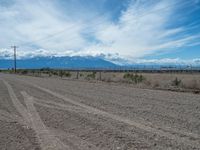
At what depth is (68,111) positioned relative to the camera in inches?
394

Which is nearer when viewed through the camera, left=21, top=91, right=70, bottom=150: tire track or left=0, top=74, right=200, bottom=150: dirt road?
left=21, top=91, right=70, bottom=150: tire track

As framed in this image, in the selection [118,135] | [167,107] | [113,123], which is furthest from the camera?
[167,107]

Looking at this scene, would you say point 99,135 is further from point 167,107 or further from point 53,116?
point 167,107

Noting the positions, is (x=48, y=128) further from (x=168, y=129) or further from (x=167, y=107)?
(x=167, y=107)

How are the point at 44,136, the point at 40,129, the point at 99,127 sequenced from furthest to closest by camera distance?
the point at 99,127, the point at 40,129, the point at 44,136

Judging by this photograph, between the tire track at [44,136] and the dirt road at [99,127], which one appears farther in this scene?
→ the dirt road at [99,127]

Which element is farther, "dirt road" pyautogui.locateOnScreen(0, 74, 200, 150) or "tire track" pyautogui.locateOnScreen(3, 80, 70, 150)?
"dirt road" pyautogui.locateOnScreen(0, 74, 200, 150)

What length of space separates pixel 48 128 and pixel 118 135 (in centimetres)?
204

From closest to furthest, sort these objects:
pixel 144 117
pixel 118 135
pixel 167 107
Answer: pixel 118 135, pixel 144 117, pixel 167 107

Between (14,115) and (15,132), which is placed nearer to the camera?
(15,132)

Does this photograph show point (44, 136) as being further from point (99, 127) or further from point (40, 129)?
point (99, 127)

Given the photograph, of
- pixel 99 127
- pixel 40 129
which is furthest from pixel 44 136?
pixel 99 127

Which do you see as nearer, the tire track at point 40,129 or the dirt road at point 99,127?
the tire track at point 40,129

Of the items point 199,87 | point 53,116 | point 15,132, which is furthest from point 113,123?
point 199,87
